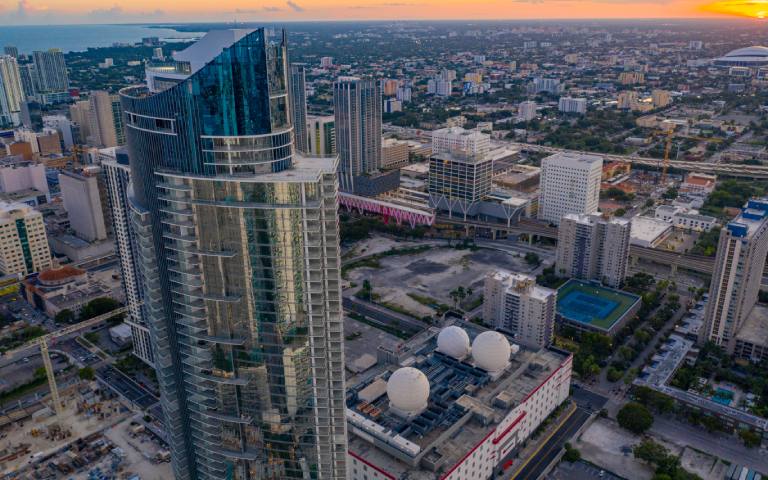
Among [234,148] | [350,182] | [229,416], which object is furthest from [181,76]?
[350,182]

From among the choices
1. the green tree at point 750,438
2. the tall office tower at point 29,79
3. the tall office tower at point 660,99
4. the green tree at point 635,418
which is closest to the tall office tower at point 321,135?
the green tree at point 635,418

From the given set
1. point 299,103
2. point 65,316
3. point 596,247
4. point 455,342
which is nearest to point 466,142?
point 299,103

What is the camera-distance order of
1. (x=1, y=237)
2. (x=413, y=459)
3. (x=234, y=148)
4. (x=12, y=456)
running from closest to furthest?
(x=234, y=148), (x=413, y=459), (x=12, y=456), (x=1, y=237)

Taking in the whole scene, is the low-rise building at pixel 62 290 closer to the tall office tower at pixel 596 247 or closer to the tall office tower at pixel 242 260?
the tall office tower at pixel 242 260

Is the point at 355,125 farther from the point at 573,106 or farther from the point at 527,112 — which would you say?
the point at 573,106

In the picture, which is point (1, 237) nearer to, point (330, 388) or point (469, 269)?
point (469, 269)

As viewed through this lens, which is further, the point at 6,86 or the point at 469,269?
the point at 6,86

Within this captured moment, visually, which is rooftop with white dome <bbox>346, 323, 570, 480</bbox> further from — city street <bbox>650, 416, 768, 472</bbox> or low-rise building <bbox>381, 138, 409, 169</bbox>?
low-rise building <bbox>381, 138, 409, 169</bbox>
